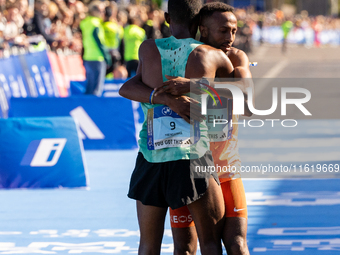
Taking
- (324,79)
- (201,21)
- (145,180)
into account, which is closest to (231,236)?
(145,180)

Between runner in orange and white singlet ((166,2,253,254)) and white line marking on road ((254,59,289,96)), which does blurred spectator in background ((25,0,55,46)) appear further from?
runner in orange and white singlet ((166,2,253,254))

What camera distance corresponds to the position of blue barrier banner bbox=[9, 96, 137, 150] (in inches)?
383

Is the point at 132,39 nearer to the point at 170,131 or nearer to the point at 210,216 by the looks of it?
the point at 170,131

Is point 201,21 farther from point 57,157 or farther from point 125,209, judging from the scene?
point 57,157

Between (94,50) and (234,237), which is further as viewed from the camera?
(94,50)

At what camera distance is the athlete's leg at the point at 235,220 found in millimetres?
3361

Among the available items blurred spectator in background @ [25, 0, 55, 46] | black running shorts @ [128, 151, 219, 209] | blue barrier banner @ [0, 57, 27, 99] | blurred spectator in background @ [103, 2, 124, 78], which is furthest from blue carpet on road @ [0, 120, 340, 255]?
blurred spectator in background @ [25, 0, 55, 46]

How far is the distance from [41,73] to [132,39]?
2.74 metres

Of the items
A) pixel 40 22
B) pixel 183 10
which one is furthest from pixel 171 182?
pixel 40 22

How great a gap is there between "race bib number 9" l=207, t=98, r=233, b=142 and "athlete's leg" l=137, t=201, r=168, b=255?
1.82 ft

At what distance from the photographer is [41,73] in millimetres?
12820

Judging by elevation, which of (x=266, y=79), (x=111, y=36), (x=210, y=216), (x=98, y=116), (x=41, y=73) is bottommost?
(x=266, y=79)

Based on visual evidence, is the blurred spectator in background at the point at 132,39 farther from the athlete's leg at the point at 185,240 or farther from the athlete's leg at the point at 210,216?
the athlete's leg at the point at 210,216

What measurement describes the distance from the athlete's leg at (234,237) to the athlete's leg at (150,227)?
14.6 inches
